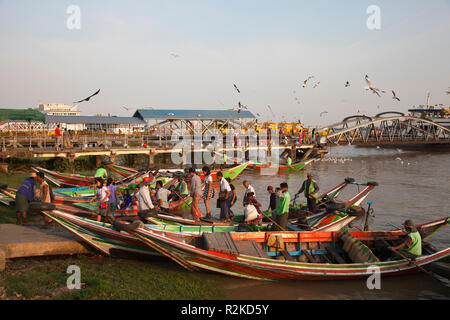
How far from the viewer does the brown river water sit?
7.90 metres

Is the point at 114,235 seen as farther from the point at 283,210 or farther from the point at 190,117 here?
the point at 190,117

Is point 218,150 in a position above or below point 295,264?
above

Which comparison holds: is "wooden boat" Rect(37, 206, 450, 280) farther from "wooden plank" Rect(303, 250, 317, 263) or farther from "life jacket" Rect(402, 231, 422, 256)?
"life jacket" Rect(402, 231, 422, 256)

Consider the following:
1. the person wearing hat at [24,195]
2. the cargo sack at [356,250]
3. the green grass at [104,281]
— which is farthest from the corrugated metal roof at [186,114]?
the cargo sack at [356,250]

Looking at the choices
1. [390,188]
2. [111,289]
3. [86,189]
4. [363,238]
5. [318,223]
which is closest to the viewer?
[111,289]

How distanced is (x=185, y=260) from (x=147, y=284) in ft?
3.15

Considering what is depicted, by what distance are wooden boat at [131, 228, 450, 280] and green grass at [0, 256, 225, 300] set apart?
1.77 ft

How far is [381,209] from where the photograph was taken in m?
17.0

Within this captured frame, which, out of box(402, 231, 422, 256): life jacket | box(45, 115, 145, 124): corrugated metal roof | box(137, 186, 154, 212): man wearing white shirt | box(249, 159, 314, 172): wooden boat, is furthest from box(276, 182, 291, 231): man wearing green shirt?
box(45, 115, 145, 124): corrugated metal roof

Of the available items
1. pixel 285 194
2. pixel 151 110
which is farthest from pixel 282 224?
pixel 151 110

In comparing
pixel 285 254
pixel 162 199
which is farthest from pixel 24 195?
pixel 285 254

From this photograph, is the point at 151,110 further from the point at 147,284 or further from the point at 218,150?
the point at 147,284

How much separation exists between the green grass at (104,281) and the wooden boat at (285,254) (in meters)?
0.54
